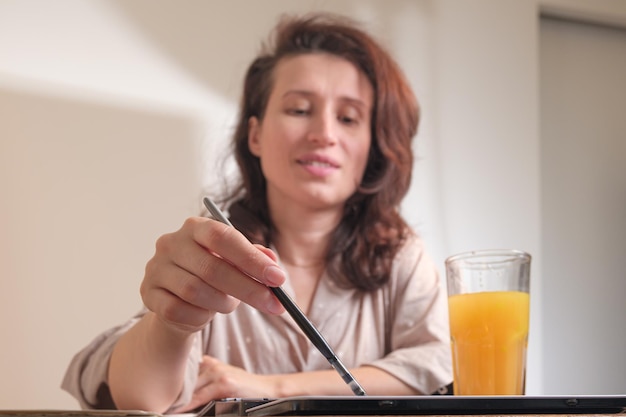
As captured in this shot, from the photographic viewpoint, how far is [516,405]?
0.93 ft

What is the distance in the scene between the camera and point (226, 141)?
5.87ft

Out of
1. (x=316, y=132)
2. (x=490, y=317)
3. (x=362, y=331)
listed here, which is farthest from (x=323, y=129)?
(x=490, y=317)

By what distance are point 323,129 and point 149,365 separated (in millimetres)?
543

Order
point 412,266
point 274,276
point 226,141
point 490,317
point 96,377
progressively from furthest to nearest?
point 226,141 < point 412,266 < point 96,377 < point 490,317 < point 274,276

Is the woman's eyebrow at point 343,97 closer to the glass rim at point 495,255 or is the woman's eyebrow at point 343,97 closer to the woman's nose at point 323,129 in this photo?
the woman's nose at point 323,129

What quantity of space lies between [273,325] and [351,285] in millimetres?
133

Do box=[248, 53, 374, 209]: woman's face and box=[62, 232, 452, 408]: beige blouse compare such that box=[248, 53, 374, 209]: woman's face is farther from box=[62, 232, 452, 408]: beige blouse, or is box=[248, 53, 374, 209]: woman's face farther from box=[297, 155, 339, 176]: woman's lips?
box=[62, 232, 452, 408]: beige blouse

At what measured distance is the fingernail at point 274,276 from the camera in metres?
0.49

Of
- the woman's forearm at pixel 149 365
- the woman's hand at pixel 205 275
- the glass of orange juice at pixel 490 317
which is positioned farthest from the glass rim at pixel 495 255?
the woman's forearm at pixel 149 365

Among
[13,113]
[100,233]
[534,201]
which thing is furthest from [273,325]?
[534,201]

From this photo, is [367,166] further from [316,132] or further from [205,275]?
[205,275]

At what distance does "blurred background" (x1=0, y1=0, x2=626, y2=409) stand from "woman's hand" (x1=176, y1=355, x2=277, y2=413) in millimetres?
845

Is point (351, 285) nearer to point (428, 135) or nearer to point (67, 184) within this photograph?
point (67, 184)

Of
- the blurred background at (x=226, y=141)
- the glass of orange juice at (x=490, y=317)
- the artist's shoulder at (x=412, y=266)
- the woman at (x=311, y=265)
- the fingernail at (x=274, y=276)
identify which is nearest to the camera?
the fingernail at (x=274, y=276)
